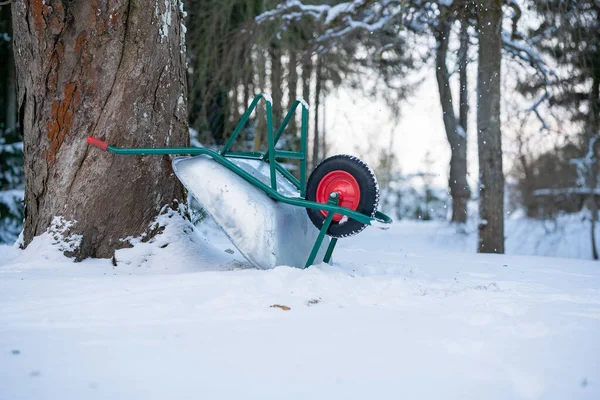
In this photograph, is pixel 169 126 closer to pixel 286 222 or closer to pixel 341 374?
pixel 286 222

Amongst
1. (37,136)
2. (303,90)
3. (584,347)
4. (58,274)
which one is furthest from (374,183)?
(303,90)

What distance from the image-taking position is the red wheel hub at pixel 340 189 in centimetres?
337

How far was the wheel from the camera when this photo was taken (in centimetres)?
331

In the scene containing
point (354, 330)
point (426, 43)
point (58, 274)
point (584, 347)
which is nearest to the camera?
point (584, 347)

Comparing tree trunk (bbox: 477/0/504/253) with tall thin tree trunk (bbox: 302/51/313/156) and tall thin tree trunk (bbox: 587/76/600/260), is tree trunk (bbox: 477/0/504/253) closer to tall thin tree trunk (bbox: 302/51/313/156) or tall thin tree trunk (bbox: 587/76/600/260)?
tall thin tree trunk (bbox: 587/76/600/260)

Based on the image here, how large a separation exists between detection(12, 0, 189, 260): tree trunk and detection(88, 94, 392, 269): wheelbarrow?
0.33 metres

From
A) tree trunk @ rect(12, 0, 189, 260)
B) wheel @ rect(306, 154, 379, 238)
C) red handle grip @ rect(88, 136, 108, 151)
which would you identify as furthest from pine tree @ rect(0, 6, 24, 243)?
wheel @ rect(306, 154, 379, 238)

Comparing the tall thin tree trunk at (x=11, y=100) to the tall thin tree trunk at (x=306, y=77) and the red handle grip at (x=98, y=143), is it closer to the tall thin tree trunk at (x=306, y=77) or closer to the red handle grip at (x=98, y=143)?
the tall thin tree trunk at (x=306, y=77)

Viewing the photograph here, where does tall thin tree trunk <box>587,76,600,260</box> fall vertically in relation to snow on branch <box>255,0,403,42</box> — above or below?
below

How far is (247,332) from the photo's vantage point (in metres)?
2.20

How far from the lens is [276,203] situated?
11.5 ft

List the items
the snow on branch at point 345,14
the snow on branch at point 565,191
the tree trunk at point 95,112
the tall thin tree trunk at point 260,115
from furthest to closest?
the snow on branch at point 565,191, the tall thin tree trunk at point 260,115, the snow on branch at point 345,14, the tree trunk at point 95,112

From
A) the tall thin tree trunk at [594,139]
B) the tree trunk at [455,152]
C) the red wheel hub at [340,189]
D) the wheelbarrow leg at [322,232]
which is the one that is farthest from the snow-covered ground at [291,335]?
the tree trunk at [455,152]

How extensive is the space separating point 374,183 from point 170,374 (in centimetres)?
181
